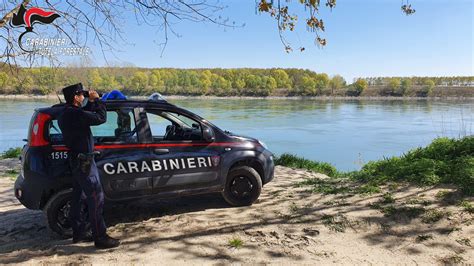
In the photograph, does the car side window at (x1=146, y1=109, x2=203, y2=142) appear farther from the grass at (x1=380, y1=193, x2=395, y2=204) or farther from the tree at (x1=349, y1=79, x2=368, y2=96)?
the tree at (x1=349, y1=79, x2=368, y2=96)

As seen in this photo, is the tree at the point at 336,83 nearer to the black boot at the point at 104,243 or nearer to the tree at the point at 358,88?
the tree at the point at 358,88

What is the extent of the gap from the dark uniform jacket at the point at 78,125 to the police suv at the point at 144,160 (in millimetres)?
662

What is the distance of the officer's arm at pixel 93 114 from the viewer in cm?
393

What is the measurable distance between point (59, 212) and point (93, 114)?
1448 millimetres

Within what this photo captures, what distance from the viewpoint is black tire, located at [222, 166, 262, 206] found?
19.0 feet

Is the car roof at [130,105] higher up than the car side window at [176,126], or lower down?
higher up

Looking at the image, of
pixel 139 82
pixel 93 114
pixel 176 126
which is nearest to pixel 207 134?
pixel 176 126

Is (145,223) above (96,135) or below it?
below

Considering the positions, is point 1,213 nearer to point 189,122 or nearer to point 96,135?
point 96,135

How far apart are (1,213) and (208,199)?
10.3 feet

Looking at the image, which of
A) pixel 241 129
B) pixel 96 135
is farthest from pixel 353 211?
pixel 241 129

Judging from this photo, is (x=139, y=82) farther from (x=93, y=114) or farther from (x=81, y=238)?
(x=93, y=114)

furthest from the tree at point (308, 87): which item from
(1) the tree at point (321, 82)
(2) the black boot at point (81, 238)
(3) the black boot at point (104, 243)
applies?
(3) the black boot at point (104, 243)

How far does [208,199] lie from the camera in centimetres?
623
